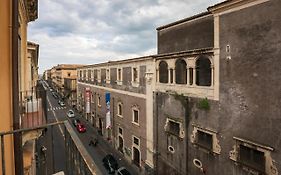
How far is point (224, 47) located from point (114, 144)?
1875cm

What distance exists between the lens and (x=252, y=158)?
10305mm

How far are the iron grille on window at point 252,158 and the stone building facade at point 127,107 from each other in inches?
324

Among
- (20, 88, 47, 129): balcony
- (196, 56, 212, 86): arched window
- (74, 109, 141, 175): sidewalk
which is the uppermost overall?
(196, 56, 212, 86): arched window

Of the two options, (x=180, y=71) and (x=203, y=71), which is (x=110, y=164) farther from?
(x=203, y=71)

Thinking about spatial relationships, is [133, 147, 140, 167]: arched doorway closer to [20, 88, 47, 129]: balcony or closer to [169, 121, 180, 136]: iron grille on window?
[169, 121, 180, 136]: iron grille on window

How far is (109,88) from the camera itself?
2742cm

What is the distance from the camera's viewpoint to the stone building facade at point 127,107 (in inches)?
739

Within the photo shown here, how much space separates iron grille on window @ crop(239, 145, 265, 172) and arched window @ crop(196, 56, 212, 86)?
11.7ft

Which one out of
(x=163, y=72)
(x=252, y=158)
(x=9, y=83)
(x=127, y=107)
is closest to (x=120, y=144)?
(x=127, y=107)

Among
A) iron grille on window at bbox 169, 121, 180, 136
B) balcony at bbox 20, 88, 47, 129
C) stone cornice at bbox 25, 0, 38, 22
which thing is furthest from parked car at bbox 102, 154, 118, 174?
balcony at bbox 20, 88, 47, 129

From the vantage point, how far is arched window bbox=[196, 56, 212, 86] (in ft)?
40.3

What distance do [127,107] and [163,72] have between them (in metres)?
7.45

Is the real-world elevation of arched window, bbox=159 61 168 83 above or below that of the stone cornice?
below

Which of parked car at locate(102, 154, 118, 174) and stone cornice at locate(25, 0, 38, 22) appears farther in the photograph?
parked car at locate(102, 154, 118, 174)
